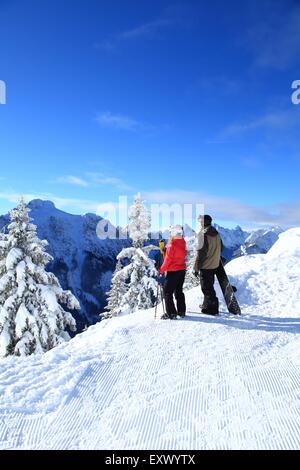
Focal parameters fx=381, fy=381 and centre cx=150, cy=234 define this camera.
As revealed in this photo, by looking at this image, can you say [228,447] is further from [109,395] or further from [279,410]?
[109,395]

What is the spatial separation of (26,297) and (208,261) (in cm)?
1041

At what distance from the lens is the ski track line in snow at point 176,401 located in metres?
4.05

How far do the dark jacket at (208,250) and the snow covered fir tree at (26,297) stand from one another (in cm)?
916

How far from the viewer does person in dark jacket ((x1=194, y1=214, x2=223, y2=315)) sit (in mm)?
9719

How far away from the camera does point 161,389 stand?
5395 millimetres

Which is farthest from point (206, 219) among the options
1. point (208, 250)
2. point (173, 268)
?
point (173, 268)

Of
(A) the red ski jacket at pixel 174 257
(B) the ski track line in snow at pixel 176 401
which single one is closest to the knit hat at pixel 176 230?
(A) the red ski jacket at pixel 174 257

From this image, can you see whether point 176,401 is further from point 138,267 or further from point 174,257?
point 138,267

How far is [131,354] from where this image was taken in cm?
692

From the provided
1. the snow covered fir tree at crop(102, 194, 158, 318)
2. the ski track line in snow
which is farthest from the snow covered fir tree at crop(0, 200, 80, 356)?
the ski track line in snow

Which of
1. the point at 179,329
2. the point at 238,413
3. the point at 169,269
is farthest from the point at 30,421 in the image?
the point at 169,269

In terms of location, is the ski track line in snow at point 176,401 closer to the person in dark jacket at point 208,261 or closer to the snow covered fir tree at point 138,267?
the person in dark jacket at point 208,261

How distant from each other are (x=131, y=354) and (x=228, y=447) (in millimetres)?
3259

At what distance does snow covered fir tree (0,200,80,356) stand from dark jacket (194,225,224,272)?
30.1ft
